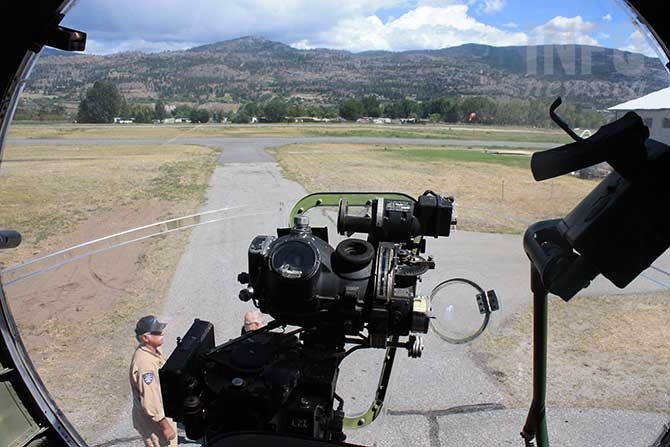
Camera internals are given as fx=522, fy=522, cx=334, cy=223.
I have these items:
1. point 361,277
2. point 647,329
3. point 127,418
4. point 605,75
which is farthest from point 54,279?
point 647,329

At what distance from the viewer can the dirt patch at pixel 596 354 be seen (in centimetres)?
388

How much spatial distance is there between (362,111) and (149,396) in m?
1.84

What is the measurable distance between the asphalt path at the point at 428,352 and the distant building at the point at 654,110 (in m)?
0.96

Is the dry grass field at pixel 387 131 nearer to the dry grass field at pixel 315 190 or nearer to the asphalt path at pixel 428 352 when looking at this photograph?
the dry grass field at pixel 315 190

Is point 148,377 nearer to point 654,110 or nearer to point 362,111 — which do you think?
point 362,111

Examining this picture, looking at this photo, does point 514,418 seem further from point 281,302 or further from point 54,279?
point 54,279

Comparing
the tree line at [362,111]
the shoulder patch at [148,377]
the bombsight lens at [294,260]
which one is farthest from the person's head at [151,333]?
the bombsight lens at [294,260]

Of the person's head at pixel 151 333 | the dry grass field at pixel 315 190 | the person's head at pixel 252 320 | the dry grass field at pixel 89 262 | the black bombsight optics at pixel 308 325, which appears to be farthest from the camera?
the dry grass field at pixel 89 262

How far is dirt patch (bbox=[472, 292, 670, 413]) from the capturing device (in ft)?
12.7

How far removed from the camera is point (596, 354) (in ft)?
15.5

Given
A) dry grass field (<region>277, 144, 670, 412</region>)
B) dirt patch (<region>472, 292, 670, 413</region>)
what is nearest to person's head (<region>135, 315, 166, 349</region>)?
dry grass field (<region>277, 144, 670, 412</region>)

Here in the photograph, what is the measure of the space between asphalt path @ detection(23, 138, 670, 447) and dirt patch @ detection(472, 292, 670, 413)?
15 centimetres

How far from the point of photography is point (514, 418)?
357cm

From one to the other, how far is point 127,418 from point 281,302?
8.06 feet
